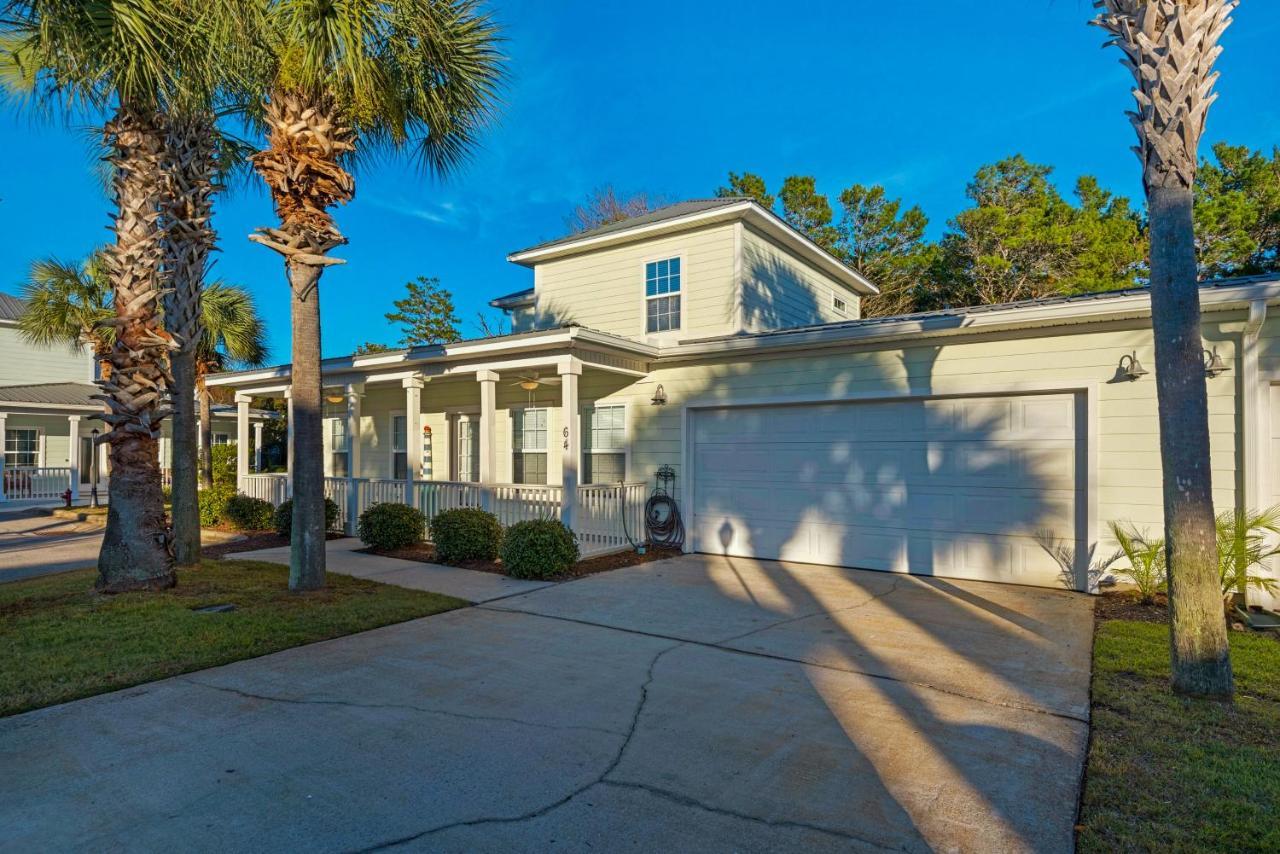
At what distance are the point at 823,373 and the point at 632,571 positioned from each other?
11.9 feet

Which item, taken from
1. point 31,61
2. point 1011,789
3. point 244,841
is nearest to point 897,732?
point 1011,789

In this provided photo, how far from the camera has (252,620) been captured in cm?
604

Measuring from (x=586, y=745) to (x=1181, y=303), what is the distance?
172 inches

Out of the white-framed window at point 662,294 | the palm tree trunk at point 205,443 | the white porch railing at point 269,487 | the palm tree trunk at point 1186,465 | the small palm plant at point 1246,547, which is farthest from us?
the palm tree trunk at point 205,443

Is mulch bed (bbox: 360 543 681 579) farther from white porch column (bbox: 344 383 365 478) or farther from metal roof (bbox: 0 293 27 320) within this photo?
metal roof (bbox: 0 293 27 320)

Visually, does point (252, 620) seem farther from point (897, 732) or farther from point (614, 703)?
point (897, 732)

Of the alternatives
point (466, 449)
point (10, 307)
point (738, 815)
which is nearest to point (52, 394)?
point (10, 307)

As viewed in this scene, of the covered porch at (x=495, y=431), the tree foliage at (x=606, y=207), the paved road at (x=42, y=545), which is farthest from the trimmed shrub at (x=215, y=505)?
the tree foliage at (x=606, y=207)

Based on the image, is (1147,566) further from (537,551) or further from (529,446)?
(529,446)

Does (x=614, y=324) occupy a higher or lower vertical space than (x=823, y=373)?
higher

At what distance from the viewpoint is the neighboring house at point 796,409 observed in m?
7.04

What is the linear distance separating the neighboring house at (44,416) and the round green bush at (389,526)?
11.2 metres

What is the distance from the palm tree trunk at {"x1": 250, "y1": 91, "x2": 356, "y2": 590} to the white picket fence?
9.72 ft

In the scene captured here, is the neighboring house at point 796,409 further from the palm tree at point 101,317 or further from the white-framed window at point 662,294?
the palm tree at point 101,317
